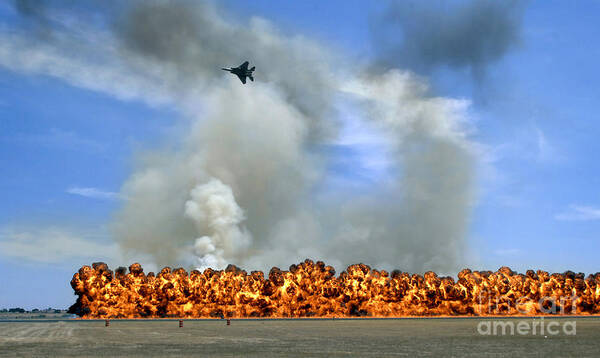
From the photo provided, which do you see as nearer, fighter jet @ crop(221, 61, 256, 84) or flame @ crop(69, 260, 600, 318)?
fighter jet @ crop(221, 61, 256, 84)

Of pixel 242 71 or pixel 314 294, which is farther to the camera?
pixel 314 294

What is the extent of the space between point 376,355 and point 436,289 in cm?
13774

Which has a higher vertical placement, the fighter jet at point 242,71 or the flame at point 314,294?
the fighter jet at point 242,71

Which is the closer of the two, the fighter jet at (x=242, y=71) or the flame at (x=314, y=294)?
the fighter jet at (x=242, y=71)

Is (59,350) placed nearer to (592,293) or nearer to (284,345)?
(284,345)

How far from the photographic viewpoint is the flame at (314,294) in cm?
16662

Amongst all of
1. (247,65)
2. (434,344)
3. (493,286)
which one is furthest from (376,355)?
(493,286)

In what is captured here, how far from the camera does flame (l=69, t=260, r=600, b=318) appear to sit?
167m

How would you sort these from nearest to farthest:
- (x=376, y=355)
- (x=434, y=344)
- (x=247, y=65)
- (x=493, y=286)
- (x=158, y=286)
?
(x=376, y=355)
(x=434, y=344)
(x=247, y=65)
(x=158, y=286)
(x=493, y=286)

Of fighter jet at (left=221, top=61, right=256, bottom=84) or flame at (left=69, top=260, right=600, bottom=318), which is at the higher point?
fighter jet at (left=221, top=61, right=256, bottom=84)

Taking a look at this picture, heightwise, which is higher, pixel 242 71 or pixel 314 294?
pixel 242 71

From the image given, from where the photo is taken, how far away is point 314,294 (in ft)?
567

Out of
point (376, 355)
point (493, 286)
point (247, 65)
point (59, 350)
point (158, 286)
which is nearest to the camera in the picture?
point (376, 355)

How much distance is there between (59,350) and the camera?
156 ft
